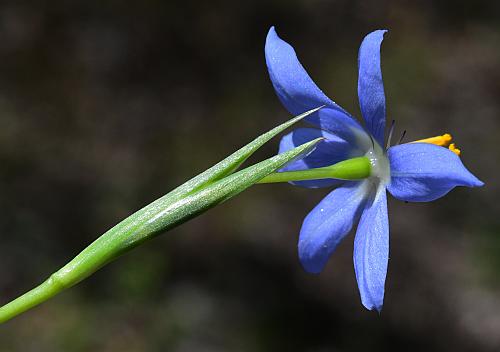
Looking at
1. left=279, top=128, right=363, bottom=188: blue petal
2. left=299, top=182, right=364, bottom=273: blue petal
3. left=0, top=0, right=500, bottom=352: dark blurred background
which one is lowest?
left=0, top=0, right=500, bottom=352: dark blurred background

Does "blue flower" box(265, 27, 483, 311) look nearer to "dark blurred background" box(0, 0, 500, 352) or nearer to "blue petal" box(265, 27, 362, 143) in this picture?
"blue petal" box(265, 27, 362, 143)

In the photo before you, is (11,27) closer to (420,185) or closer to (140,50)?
(140,50)

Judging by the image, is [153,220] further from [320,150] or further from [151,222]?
[320,150]

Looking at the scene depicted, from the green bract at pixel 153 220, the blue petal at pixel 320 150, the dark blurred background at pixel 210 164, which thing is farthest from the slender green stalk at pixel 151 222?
the dark blurred background at pixel 210 164

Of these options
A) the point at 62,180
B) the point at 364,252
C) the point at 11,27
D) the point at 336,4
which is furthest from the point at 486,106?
the point at 364,252

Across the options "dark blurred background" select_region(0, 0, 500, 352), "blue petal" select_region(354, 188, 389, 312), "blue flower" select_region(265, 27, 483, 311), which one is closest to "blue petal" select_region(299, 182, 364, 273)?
"blue flower" select_region(265, 27, 483, 311)

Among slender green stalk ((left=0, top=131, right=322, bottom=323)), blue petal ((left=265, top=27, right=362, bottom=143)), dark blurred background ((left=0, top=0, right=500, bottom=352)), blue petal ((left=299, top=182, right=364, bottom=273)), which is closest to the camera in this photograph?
slender green stalk ((left=0, top=131, right=322, bottom=323))
